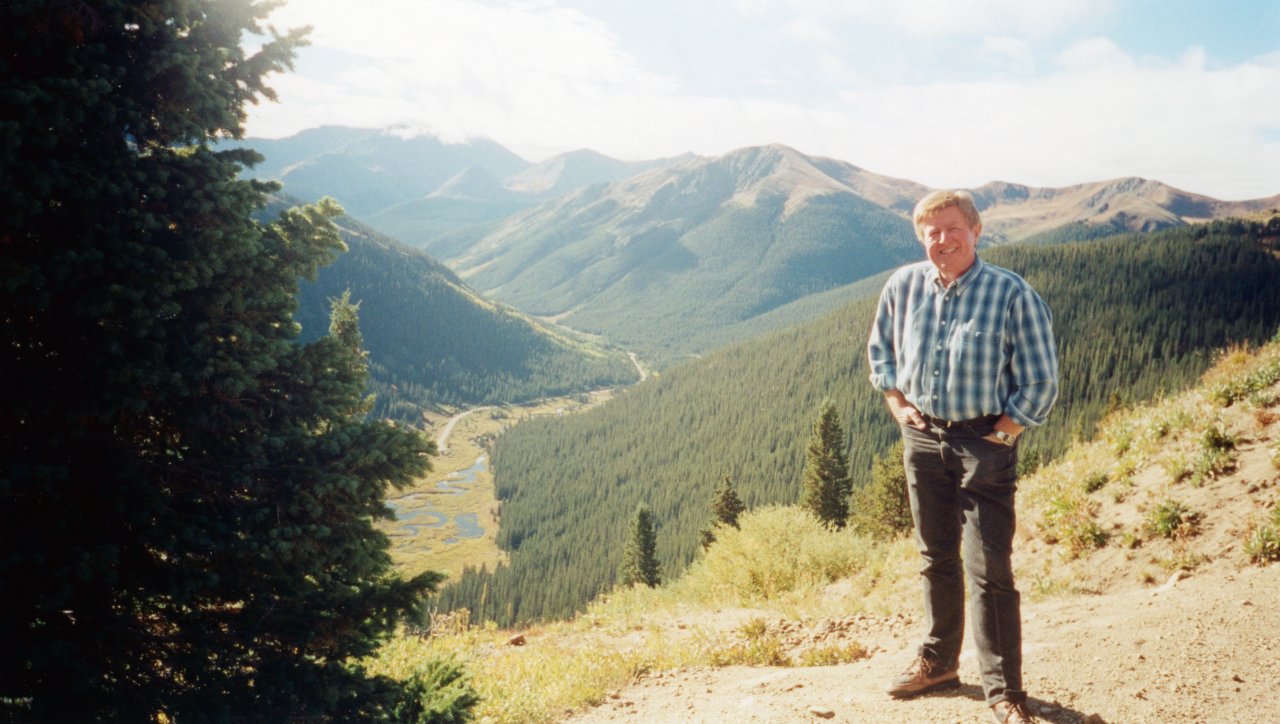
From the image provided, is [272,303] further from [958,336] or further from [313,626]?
[958,336]

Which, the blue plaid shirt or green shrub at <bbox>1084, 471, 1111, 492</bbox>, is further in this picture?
green shrub at <bbox>1084, 471, 1111, 492</bbox>

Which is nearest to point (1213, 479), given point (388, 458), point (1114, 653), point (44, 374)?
point (1114, 653)

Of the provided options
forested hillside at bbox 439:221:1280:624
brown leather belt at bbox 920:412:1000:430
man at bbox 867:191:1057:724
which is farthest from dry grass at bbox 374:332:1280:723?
forested hillside at bbox 439:221:1280:624

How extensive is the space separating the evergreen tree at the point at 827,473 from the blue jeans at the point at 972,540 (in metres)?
34.9

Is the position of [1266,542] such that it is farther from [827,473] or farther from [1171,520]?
[827,473]

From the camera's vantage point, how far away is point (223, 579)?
13.8 feet

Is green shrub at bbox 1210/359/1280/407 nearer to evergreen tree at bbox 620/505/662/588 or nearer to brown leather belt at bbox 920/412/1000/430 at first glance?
brown leather belt at bbox 920/412/1000/430

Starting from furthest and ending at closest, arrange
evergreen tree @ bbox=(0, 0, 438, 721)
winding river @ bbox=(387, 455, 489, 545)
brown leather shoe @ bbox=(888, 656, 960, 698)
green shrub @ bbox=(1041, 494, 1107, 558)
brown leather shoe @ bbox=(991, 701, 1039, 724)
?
winding river @ bbox=(387, 455, 489, 545), green shrub @ bbox=(1041, 494, 1107, 558), brown leather shoe @ bbox=(888, 656, 960, 698), brown leather shoe @ bbox=(991, 701, 1039, 724), evergreen tree @ bbox=(0, 0, 438, 721)

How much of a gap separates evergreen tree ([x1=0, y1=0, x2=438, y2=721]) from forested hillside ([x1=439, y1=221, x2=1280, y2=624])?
76471 millimetres

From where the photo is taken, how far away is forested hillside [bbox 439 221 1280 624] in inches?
3888

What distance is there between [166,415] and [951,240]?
5836 millimetres

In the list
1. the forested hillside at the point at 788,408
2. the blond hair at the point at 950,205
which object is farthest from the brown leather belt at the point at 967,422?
the forested hillside at the point at 788,408

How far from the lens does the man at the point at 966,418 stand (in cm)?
374

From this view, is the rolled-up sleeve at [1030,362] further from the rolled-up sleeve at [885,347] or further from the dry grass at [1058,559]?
the dry grass at [1058,559]
